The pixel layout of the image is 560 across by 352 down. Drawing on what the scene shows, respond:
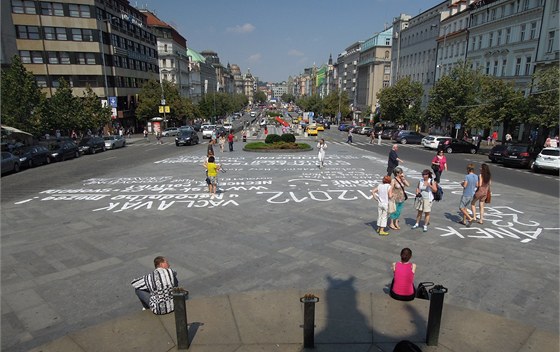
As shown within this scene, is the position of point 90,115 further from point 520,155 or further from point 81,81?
point 520,155

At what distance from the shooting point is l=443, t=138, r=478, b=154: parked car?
3259cm

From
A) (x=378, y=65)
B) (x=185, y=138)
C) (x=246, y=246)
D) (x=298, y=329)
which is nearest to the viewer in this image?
(x=298, y=329)

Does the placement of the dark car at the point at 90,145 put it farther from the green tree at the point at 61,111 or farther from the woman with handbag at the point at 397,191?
the woman with handbag at the point at 397,191

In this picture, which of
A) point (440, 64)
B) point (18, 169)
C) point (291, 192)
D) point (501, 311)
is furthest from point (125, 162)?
point (440, 64)

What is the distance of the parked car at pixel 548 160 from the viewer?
21.0 m

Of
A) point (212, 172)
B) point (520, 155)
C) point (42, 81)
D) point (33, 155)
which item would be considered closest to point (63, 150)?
point (33, 155)

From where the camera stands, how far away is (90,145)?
109ft

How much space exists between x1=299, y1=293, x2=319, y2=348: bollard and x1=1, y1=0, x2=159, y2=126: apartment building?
4531 centimetres

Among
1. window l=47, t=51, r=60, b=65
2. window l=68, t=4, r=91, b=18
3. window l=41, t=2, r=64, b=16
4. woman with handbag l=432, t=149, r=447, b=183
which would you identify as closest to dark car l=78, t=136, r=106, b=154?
window l=47, t=51, r=60, b=65

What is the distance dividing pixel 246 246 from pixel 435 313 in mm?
4927

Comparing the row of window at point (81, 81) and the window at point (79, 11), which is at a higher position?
the window at point (79, 11)

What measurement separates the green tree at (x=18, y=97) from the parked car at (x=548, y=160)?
40182 millimetres

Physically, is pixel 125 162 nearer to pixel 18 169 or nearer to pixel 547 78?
pixel 18 169

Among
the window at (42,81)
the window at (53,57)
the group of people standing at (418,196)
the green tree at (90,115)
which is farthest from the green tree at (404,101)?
the window at (42,81)
